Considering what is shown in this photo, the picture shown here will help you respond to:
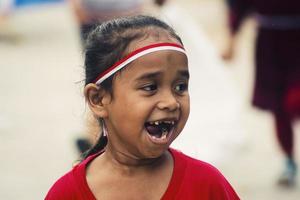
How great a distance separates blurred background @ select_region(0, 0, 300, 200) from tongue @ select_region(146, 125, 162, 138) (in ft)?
1.91

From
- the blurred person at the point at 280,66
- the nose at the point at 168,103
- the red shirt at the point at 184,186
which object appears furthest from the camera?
the blurred person at the point at 280,66

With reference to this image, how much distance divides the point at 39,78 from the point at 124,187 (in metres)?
6.91

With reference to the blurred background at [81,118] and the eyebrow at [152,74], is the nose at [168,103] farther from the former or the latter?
the blurred background at [81,118]

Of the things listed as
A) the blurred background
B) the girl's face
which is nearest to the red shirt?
the girl's face

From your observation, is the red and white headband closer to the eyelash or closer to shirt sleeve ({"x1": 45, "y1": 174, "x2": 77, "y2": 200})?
the eyelash

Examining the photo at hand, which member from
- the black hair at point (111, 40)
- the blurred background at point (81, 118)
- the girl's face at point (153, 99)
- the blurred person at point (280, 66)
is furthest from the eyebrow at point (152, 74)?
the blurred person at point (280, 66)

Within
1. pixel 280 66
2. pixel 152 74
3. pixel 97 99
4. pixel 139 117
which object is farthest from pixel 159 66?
pixel 280 66

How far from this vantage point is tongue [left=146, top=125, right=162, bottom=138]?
2.55 m

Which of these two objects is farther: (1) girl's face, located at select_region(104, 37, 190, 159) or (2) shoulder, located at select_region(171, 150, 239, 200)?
(2) shoulder, located at select_region(171, 150, 239, 200)

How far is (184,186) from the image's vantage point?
8.61 feet

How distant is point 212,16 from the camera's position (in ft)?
44.3

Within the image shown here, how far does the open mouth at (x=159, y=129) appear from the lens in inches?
99.9

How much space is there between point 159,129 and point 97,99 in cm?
28

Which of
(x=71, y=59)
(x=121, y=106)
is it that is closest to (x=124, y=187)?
(x=121, y=106)
